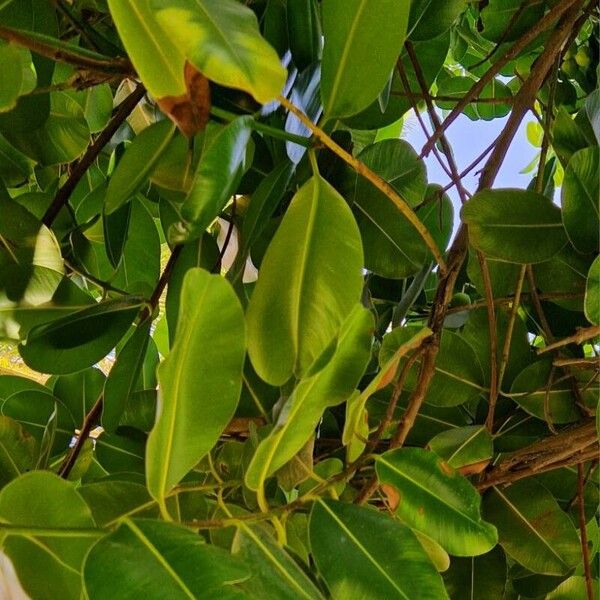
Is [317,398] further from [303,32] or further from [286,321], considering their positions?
[303,32]

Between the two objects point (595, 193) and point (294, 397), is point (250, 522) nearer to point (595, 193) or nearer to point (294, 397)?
point (294, 397)

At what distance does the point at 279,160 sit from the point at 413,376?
8.1 inches

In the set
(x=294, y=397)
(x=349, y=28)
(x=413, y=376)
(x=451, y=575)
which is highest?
(x=349, y=28)

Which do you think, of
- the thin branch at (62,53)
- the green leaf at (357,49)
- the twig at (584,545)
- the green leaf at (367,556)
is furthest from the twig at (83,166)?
the twig at (584,545)

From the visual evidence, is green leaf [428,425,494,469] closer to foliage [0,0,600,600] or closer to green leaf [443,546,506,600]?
foliage [0,0,600,600]

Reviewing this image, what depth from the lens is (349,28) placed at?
0.39m

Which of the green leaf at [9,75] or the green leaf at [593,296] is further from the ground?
the green leaf at [9,75]

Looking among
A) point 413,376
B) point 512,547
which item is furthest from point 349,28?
point 512,547

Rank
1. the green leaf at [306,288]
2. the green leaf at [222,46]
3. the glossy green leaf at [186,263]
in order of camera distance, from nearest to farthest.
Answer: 1. the green leaf at [222,46]
2. the green leaf at [306,288]
3. the glossy green leaf at [186,263]

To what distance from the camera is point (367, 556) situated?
1.28 feet

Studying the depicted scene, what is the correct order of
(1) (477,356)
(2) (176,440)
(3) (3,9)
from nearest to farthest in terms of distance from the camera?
1. (2) (176,440)
2. (3) (3,9)
3. (1) (477,356)

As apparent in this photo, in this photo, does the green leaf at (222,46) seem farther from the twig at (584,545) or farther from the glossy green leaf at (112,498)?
the twig at (584,545)

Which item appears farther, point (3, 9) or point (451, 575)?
point (451, 575)

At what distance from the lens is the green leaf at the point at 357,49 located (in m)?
0.39
